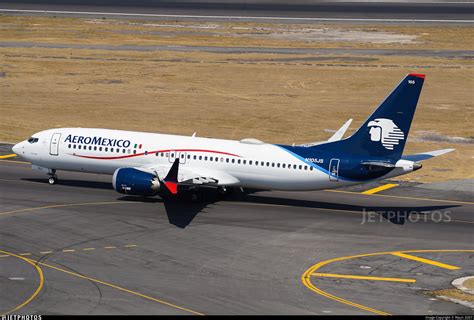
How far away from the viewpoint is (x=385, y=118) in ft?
221

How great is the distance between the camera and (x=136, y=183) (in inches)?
2741

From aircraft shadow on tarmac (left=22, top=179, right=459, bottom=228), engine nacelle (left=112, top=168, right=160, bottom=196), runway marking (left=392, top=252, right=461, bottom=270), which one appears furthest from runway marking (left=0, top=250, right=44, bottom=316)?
runway marking (left=392, top=252, right=461, bottom=270)

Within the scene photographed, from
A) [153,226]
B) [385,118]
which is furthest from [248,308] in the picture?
[385,118]

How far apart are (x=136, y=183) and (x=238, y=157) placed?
793 centimetres

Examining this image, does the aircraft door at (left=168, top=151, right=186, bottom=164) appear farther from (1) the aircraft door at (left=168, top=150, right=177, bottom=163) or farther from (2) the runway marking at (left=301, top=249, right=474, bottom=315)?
(2) the runway marking at (left=301, top=249, right=474, bottom=315)

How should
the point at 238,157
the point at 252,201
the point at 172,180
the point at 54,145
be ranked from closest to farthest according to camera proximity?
the point at 172,180 → the point at 238,157 → the point at 252,201 → the point at 54,145

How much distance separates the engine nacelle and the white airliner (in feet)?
0.24

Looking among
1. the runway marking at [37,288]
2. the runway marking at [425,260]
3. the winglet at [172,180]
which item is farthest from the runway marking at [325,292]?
the runway marking at [37,288]

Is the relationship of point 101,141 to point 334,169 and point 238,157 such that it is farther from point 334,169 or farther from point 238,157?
point 334,169

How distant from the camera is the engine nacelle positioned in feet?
228

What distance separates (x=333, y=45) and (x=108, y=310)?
356 feet

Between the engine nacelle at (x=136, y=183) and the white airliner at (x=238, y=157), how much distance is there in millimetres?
73

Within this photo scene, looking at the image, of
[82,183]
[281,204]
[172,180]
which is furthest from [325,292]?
[82,183]

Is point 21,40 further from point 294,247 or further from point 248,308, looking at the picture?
point 248,308
